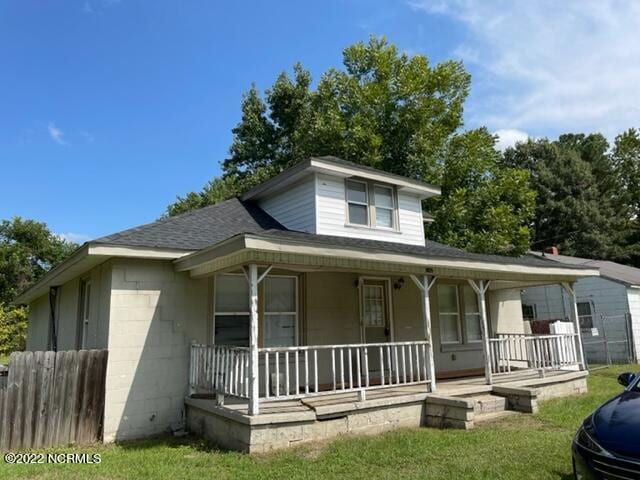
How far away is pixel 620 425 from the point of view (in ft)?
12.2

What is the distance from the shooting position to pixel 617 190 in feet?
111

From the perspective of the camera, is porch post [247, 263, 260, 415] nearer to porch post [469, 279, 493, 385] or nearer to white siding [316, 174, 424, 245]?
white siding [316, 174, 424, 245]

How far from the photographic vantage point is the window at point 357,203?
1067 cm

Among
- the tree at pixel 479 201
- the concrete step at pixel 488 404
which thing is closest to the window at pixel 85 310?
the concrete step at pixel 488 404

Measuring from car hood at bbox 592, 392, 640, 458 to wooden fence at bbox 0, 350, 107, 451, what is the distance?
686 centimetres

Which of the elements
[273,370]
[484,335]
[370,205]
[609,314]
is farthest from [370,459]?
[609,314]

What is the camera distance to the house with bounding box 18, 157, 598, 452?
21.9ft

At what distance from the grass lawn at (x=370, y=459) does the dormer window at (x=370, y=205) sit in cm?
517

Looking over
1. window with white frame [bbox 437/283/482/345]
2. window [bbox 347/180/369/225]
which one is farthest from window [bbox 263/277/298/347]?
window with white frame [bbox 437/283/482/345]

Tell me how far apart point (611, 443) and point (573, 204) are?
31.7 metres

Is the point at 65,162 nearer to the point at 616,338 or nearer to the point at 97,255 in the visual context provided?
the point at 97,255

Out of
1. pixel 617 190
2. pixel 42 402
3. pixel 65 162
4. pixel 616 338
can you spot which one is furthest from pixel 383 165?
pixel 617 190

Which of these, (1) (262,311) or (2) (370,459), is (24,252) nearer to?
(1) (262,311)

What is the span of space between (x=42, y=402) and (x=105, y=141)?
51.0 ft
